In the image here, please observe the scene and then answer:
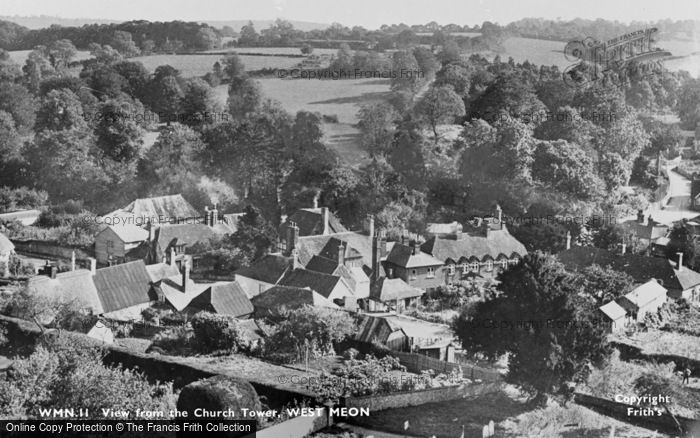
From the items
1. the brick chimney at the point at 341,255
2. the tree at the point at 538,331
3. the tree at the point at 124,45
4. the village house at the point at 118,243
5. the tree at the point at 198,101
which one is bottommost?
the village house at the point at 118,243

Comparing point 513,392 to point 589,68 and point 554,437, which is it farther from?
point 589,68

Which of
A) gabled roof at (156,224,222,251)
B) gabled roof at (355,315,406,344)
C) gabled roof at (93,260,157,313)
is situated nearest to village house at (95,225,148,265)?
gabled roof at (156,224,222,251)

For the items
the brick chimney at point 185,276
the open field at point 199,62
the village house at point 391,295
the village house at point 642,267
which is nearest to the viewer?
the brick chimney at point 185,276

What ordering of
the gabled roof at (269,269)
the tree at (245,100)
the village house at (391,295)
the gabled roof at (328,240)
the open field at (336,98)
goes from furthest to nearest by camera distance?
the tree at (245,100), the open field at (336,98), the gabled roof at (328,240), the gabled roof at (269,269), the village house at (391,295)

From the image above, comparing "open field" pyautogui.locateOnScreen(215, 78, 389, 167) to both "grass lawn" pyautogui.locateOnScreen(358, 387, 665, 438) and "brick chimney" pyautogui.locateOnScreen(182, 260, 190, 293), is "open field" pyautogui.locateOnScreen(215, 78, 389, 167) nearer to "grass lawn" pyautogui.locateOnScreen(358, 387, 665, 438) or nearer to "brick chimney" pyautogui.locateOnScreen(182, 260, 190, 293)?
"brick chimney" pyautogui.locateOnScreen(182, 260, 190, 293)

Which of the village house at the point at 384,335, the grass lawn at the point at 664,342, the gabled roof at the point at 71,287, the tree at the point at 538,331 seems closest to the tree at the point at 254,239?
the gabled roof at the point at 71,287

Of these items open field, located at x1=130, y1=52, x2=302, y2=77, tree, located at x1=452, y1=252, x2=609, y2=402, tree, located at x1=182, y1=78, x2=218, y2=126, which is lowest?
tree, located at x1=452, y1=252, x2=609, y2=402

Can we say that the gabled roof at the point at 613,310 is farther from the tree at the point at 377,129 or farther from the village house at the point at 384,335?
the tree at the point at 377,129
